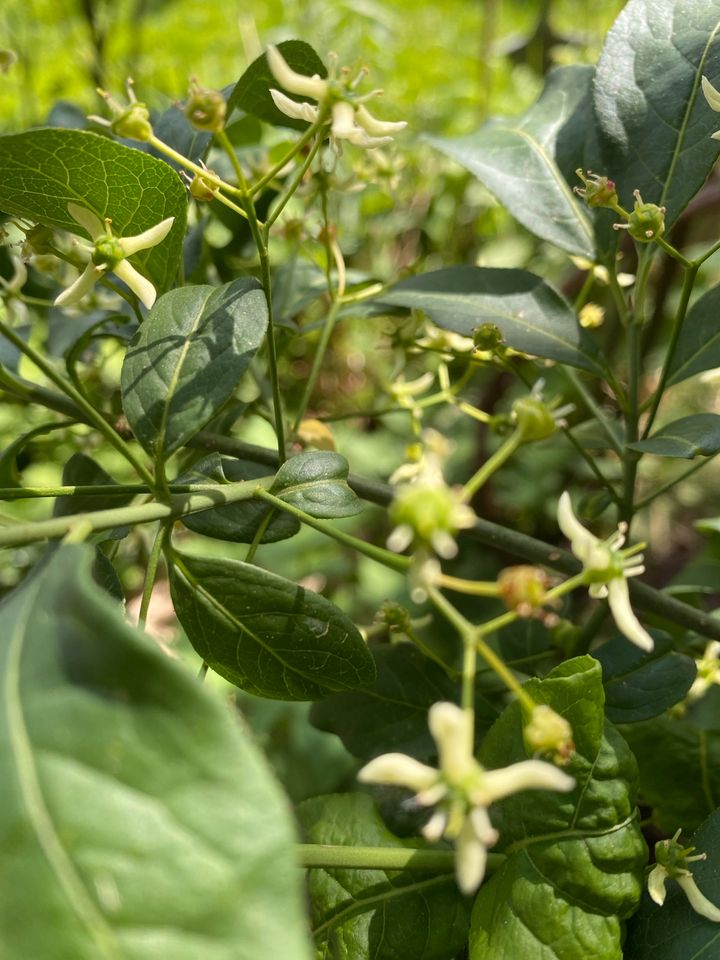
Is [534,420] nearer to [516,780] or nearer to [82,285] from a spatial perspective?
[516,780]

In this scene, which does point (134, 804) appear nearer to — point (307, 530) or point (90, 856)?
point (90, 856)

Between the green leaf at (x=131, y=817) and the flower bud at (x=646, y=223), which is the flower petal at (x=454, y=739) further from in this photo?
the flower bud at (x=646, y=223)

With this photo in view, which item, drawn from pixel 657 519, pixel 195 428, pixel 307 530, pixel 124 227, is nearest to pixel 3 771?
pixel 195 428

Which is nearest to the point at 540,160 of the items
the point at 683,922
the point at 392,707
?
the point at 392,707

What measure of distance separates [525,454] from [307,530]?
440 mm

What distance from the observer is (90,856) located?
0.28m

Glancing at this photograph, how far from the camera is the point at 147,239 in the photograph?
51 cm

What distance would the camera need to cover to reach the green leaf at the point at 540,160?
0.70 meters

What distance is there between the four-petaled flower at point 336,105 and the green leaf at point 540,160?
8.5 inches

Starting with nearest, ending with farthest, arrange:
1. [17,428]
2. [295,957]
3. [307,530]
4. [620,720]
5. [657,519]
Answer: [295,957] < [620,720] < [17,428] < [307,530] < [657,519]

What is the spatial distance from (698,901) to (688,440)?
28 cm

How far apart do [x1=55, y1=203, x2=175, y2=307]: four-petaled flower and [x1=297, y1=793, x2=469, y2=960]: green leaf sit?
0.38 meters

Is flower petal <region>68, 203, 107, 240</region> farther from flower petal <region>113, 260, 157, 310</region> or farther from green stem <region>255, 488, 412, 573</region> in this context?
green stem <region>255, 488, 412, 573</region>

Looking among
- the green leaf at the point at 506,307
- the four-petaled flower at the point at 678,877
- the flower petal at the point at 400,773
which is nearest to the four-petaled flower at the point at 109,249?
the green leaf at the point at 506,307
